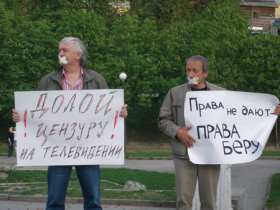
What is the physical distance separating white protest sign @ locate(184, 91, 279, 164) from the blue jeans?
93 centimetres

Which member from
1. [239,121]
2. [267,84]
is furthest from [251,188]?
[267,84]

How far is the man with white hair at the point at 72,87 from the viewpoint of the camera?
7750 mm

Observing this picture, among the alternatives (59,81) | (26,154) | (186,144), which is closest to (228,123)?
(186,144)

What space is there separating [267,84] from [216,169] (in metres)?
35.6

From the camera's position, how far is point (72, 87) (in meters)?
7.97

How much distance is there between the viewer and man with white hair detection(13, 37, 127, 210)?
25.4ft

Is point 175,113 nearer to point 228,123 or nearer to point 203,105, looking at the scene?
point 203,105

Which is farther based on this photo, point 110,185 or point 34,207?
point 110,185

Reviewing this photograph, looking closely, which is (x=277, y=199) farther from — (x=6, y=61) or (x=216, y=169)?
(x=6, y=61)

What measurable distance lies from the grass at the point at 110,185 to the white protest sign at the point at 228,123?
5.40m

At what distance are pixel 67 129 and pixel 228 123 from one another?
1.56 metres

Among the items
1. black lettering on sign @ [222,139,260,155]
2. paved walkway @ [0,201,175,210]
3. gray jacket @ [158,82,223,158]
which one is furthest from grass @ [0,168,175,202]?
gray jacket @ [158,82,223,158]

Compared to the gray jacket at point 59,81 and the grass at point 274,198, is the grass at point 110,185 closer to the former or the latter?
the grass at point 274,198

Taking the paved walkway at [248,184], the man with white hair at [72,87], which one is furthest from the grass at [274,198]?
the man with white hair at [72,87]
